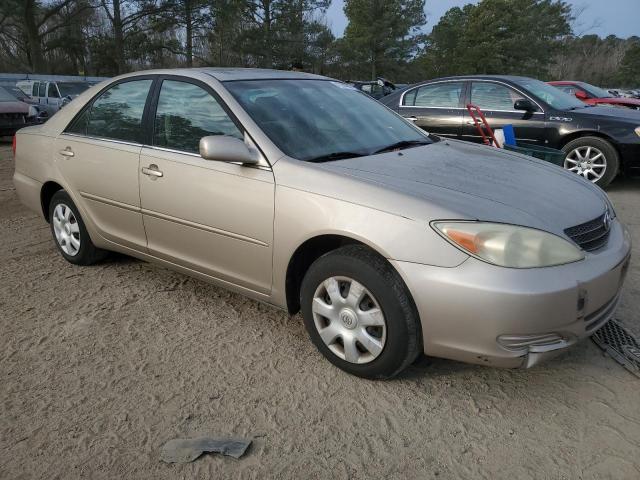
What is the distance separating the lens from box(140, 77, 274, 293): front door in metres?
2.81

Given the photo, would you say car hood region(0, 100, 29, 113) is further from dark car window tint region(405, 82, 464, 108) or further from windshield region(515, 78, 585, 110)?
windshield region(515, 78, 585, 110)

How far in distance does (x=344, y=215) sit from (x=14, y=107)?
12286 millimetres

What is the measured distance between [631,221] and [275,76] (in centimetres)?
411

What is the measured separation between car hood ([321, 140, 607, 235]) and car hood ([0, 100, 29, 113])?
38.5 feet

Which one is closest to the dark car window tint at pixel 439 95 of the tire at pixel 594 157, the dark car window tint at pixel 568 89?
the tire at pixel 594 157

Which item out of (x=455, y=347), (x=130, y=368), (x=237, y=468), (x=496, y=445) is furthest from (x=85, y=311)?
(x=496, y=445)

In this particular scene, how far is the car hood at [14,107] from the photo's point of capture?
11766mm

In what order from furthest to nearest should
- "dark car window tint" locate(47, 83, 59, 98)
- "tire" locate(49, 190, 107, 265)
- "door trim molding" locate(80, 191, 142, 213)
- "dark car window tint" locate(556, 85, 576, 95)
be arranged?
"dark car window tint" locate(47, 83, 59, 98)
"dark car window tint" locate(556, 85, 576, 95)
"tire" locate(49, 190, 107, 265)
"door trim molding" locate(80, 191, 142, 213)

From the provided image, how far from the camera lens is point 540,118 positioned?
683cm

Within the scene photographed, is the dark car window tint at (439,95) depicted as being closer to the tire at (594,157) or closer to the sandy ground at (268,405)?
the tire at (594,157)

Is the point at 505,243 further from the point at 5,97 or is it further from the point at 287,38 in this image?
the point at 287,38

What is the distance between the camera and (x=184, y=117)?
326cm

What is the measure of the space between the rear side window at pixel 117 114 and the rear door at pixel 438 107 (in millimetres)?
4791

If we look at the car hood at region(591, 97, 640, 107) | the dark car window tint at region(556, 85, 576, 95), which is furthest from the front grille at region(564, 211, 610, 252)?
the dark car window tint at region(556, 85, 576, 95)
